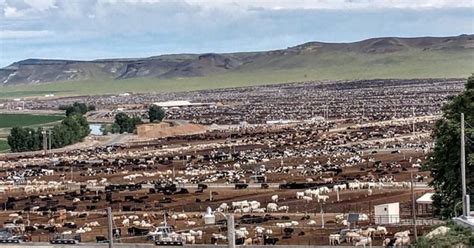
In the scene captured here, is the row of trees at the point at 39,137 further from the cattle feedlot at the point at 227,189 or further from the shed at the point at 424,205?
the shed at the point at 424,205

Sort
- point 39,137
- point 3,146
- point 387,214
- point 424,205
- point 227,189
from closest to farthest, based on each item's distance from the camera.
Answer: point 387,214, point 424,205, point 227,189, point 39,137, point 3,146

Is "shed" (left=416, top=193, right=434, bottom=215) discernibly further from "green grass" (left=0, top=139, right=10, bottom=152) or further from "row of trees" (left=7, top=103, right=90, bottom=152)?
"green grass" (left=0, top=139, right=10, bottom=152)

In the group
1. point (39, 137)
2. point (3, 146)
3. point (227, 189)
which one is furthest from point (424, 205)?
point (3, 146)

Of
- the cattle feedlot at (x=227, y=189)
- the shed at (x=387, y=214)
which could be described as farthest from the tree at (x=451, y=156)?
the shed at (x=387, y=214)

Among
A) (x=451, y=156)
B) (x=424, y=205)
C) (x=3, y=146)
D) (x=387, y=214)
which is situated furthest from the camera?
(x=3, y=146)

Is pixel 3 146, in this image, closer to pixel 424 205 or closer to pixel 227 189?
pixel 227 189

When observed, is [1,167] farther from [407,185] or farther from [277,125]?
[277,125]

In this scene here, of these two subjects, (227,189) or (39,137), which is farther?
(39,137)
